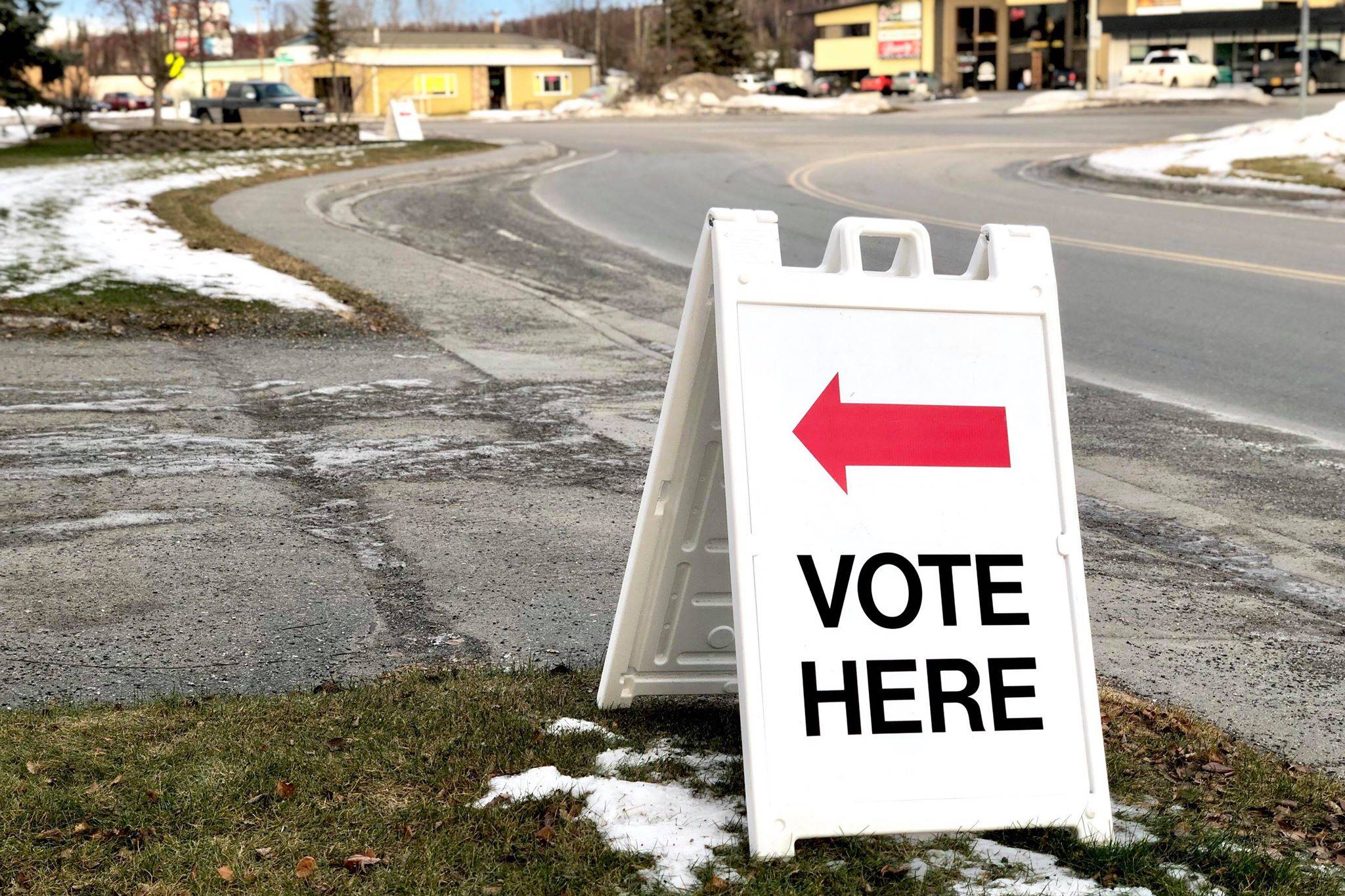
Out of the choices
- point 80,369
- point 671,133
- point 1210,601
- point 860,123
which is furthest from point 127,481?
point 860,123

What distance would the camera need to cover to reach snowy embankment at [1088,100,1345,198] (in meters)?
20.6

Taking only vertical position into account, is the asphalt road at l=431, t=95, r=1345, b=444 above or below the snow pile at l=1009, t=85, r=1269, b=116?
below

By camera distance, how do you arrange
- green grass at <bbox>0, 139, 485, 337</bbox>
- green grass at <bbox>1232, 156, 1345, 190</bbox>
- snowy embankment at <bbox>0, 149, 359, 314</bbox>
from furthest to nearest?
green grass at <bbox>1232, 156, 1345, 190</bbox>, snowy embankment at <bbox>0, 149, 359, 314</bbox>, green grass at <bbox>0, 139, 485, 337</bbox>

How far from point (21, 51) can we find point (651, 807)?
29.7 meters

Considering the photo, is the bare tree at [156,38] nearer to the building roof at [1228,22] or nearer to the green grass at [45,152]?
the green grass at [45,152]

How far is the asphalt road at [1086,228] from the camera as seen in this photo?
9445mm

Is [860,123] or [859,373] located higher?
[860,123]

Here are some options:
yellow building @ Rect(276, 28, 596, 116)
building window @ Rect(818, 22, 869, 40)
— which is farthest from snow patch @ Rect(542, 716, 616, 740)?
building window @ Rect(818, 22, 869, 40)

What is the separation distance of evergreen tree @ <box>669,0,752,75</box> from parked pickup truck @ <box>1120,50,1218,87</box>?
2278cm

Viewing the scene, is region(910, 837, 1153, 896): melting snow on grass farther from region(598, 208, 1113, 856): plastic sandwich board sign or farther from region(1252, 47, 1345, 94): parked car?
region(1252, 47, 1345, 94): parked car

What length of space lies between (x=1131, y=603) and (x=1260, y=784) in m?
1.50

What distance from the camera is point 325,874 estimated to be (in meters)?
2.97

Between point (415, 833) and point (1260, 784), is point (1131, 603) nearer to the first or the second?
point (1260, 784)

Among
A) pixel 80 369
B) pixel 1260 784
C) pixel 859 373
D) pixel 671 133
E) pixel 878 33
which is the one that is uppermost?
pixel 878 33
